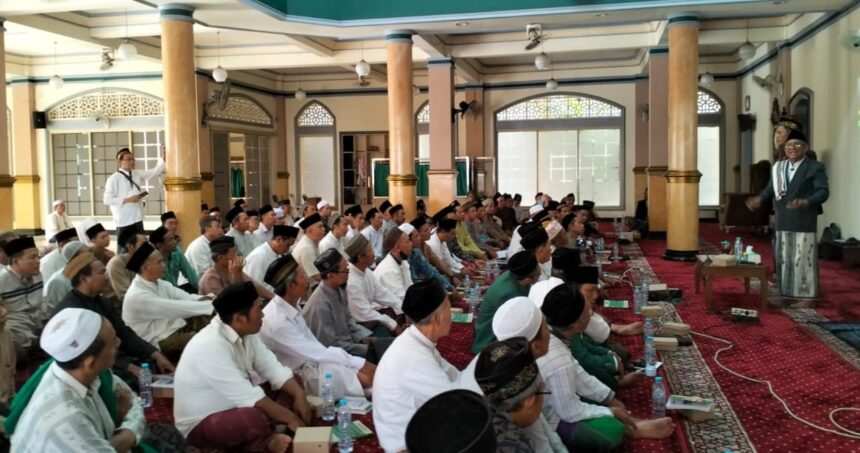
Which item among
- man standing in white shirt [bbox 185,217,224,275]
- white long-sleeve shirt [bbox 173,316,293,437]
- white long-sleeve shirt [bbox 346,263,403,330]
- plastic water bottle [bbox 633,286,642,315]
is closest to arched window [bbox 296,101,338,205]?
man standing in white shirt [bbox 185,217,224,275]

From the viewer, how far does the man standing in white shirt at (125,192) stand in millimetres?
7223

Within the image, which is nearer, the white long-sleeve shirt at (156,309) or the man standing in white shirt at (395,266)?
the white long-sleeve shirt at (156,309)

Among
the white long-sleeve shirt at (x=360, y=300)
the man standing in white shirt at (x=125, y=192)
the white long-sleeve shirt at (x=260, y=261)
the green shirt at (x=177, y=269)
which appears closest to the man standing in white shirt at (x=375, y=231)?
the white long-sleeve shirt at (x=260, y=261)

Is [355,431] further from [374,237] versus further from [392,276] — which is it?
[374,237]

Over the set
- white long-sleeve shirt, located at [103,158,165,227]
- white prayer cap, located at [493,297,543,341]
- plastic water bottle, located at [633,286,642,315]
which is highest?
white long-sleeve shirt, located at [103,158,165,227]

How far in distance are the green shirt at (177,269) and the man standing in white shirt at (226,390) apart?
103 inches

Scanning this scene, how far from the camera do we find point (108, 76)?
1334 cm

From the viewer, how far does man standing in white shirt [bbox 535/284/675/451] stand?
118 inches

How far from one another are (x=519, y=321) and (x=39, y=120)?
1328cm

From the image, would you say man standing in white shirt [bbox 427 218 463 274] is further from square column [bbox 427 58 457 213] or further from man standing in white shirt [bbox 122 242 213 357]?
square column [bbox 427 58 457 213]

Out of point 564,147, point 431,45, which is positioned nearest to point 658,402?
Answer: point 431,45

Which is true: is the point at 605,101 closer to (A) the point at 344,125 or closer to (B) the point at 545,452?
(A) the point at 344,125

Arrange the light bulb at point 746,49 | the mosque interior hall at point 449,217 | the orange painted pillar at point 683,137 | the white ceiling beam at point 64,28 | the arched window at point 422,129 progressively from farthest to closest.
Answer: the arched window at point 422,129, the light bulb at point 746,49, the white ceiling beam at point 64,28, the orange painted pillar at point 683,137, the mosque interior hall at point 449,217

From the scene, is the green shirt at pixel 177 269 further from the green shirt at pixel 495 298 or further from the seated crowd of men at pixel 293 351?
the green shirt at pixel 495 298
